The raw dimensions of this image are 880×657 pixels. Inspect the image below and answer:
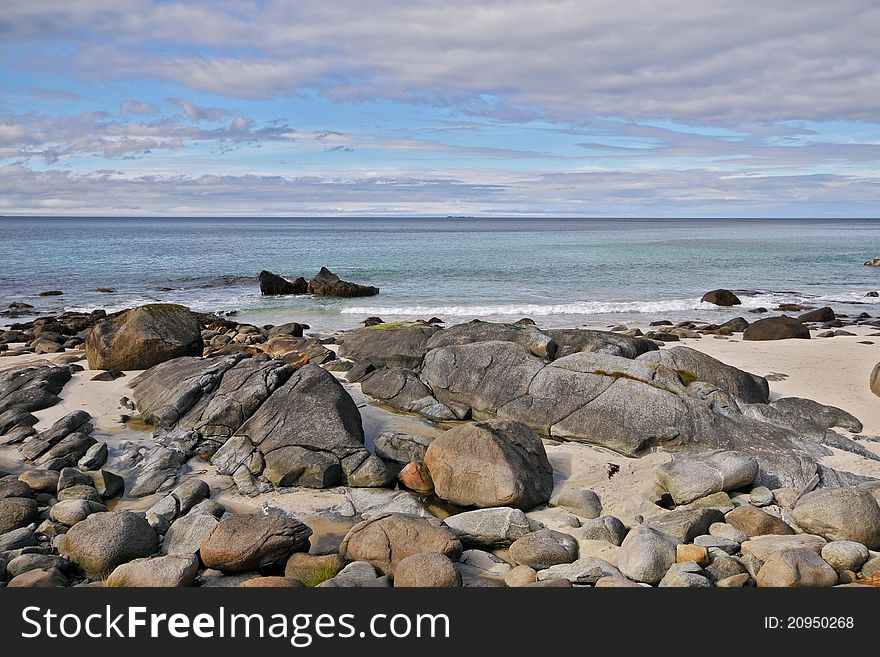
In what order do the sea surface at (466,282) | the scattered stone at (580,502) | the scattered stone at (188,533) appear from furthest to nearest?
the sea surface at (466,282) < the scattered stone at (580,502) < the scattered stone at (188,533)

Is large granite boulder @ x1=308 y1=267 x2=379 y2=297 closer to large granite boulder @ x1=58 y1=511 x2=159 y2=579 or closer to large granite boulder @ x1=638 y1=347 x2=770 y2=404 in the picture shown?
large granite boulder @ x1=638 y1=347 x2=770 y2=404

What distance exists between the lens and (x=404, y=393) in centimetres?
1297

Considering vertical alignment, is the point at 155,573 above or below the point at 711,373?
below

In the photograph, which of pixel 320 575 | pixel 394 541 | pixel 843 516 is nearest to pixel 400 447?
pixel 394 541

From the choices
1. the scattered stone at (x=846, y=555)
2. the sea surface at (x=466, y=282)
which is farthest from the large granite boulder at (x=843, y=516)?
the sea surface at (x=466, y=282)

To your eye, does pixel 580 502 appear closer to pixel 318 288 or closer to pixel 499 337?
pixel 499 337

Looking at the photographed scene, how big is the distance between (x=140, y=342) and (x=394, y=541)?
32.2ft

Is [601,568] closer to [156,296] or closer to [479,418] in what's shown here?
[479,418]

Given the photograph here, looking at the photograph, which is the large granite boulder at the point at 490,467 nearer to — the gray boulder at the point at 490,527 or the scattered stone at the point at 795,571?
the gray boulder at the point at 490,527

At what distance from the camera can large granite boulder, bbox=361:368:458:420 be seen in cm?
1244

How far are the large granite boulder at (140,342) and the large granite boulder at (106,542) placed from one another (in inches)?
305

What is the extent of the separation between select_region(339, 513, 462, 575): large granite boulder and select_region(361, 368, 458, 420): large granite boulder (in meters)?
4.79

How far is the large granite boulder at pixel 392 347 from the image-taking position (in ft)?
49.2
